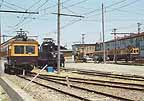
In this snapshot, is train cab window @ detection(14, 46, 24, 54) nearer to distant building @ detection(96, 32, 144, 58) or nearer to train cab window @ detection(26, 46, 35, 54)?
train cab window @ detection(26, 46, 35, 54)

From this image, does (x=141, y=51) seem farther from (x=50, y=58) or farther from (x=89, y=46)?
(x=89, y=46)

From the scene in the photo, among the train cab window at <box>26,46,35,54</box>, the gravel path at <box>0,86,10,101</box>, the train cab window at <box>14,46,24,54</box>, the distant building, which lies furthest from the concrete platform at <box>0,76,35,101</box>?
the distant building

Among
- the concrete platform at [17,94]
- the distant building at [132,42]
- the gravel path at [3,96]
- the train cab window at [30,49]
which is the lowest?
the gravel path at [3,96]

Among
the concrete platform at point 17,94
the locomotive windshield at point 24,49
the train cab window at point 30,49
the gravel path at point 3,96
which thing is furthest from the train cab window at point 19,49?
the concrete platform at point 17,94

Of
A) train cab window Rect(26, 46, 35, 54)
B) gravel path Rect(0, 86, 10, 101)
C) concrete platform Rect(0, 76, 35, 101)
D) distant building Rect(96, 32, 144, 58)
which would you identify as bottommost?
gravel path Rect(0, 86, 10, 101)

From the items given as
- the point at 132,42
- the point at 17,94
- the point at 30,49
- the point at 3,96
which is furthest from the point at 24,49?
the point at 132,42

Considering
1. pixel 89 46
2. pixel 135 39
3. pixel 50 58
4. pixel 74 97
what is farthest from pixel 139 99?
pixel 89 46

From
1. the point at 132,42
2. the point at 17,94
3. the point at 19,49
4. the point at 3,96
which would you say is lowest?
the point at 3,96

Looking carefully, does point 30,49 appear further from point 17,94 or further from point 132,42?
point 132,42

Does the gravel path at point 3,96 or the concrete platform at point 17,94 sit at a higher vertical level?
the concrete platform at point 17,94

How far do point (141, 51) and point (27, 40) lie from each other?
44836 mm

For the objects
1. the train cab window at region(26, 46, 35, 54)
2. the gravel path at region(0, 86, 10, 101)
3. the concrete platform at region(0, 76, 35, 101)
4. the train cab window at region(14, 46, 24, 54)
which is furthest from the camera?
the train cab window at region(26, 46, 35, 54)

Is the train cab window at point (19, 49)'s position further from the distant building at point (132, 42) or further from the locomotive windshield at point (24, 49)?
the distant building at point (132, 42)

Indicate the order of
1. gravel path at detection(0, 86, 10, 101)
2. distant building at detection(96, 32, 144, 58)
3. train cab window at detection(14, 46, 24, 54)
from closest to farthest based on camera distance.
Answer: gravel path at detection(0, 86, 10, 101) → train cab window at detection(14, 46, 24, 54) → distant building at detection(96, 32, 144, 58)
